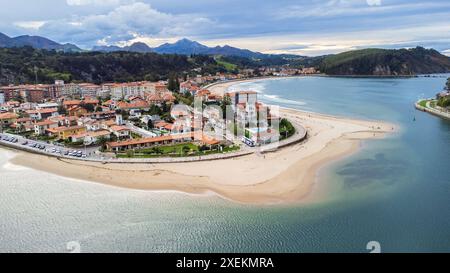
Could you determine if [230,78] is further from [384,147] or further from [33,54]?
[384,147]

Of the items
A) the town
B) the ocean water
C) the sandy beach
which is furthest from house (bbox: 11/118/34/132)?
the ocean water

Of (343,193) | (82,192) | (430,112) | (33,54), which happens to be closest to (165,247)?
(82,192)

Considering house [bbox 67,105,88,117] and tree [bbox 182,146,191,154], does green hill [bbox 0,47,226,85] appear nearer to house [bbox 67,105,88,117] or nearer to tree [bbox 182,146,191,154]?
house [bbox 67,105,88,117]

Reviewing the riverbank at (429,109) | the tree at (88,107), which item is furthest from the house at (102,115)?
the riverbank at (429,109)

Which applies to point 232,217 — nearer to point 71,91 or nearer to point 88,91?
point 88,91

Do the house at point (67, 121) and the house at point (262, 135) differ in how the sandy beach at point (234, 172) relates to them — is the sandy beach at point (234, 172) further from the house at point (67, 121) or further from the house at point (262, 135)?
the house at point (67, 121)

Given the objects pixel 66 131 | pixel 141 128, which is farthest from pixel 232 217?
pixel 66 131
